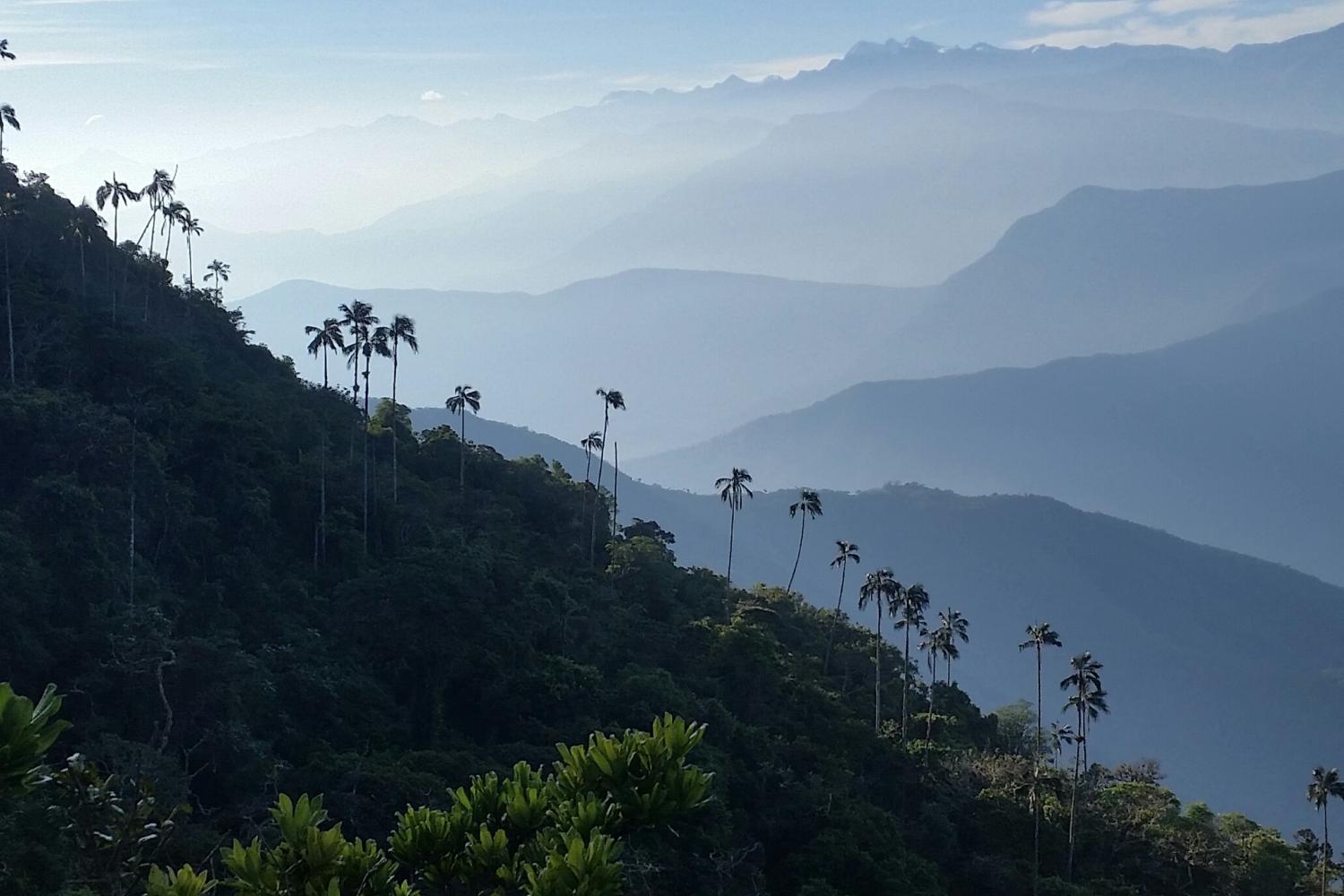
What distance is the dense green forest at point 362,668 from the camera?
36.5 meters

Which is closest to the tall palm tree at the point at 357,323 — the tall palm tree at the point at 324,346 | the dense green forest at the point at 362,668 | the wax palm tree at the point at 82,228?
the dense green forest at the point at 362,668

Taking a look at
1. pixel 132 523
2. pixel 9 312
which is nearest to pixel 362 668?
pixel 132 523

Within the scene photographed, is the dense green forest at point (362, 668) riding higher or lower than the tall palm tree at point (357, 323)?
lower

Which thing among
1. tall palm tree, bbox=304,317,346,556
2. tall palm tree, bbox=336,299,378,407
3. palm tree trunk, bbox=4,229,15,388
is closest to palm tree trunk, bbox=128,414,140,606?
palm tree trunk, bbox=4,229,15,388

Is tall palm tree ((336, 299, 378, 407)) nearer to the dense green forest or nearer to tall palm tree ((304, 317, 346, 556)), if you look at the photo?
the dense green forest

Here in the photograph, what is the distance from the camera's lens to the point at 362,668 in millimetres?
47406

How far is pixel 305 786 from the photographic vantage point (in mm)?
37281

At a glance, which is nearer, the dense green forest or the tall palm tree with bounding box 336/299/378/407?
the dense green forest

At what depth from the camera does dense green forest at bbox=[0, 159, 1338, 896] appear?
36.5 m

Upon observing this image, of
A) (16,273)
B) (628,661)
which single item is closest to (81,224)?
(16,273)

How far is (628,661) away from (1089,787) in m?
29.0

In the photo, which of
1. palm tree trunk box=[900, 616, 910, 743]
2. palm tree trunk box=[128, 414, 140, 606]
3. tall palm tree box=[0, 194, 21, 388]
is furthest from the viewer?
palm tree trunk box=[900, 616, 910, 743]

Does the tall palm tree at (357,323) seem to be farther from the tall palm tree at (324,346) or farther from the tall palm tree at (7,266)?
the tall palm tree at (7,266)

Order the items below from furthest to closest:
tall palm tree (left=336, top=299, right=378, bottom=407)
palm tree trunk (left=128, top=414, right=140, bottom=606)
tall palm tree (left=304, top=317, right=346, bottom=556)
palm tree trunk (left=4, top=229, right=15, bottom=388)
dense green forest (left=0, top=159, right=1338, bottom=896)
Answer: tall palm tree (left=336, top=299, right=378, bottom=407) < tall palm tree (left=304, top=317, right=346, bottom=556) < palm tree trunk (left=4, top=229, right=15, bottom=388) < palm tree trunk (left=128, top=414, right=140, bottom=606) < dense green forest (left=0, top=159, right=1338, bottom=896)
